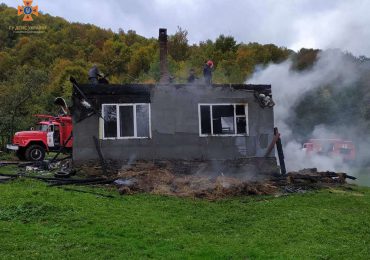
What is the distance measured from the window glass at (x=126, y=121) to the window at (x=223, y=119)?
2.65 meters

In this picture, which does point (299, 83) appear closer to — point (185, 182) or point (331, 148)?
point (331, 148)

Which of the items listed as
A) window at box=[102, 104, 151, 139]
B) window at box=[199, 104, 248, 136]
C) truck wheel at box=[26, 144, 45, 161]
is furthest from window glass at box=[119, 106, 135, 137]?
truck wheel at box=[26, 144, 45, 161]

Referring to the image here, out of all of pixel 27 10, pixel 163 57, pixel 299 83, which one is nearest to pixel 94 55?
pixel 27 10

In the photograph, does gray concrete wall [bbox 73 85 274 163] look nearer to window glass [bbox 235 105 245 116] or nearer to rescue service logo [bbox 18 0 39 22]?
window glass [bbox 235 105 245 116]

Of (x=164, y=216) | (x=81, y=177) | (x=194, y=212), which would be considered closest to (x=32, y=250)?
(x=164, y=216)

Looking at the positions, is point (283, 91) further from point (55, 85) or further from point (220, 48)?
point (55, 85)

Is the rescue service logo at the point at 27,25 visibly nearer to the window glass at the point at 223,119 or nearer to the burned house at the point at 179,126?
the burned house at the point at 179,126

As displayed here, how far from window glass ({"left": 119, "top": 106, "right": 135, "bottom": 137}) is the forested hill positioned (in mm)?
17706

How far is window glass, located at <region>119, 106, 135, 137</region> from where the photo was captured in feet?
50.4

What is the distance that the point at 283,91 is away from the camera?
2550 centimetres

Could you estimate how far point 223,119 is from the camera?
53.4 ft

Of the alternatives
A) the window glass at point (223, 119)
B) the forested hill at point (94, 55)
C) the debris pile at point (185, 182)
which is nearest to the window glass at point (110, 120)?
the debris pile at point (185, 182)

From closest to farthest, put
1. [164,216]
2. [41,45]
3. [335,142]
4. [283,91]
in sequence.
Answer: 1. [164,216]
2. [283,91]
3. [335,142]
4. [41,45]

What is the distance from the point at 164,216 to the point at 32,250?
341cm
